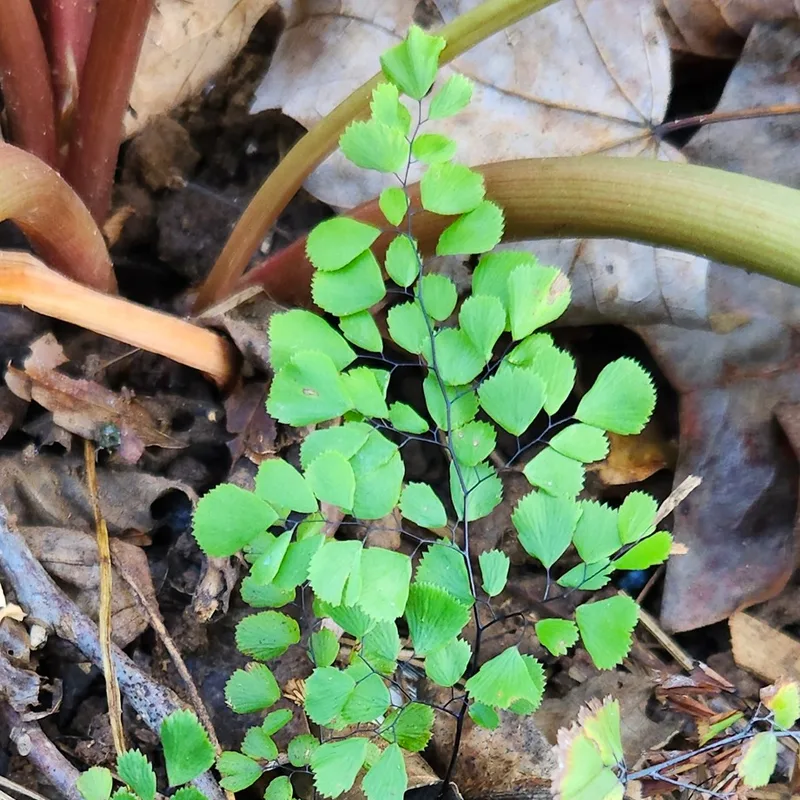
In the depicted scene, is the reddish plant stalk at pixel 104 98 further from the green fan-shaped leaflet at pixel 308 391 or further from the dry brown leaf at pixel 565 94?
the green fan-shaped leaflet at pixel 308 391

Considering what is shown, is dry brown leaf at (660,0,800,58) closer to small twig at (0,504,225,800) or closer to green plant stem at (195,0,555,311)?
green plant stem at (195,0,555,311)

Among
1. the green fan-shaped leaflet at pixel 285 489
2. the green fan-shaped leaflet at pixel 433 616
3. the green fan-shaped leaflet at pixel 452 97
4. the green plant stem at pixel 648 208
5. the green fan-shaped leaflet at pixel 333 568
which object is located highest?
the green fan-shaped leaflet at pixel 452 97

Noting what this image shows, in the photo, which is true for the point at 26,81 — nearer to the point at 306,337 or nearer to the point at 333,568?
the point at 306,337

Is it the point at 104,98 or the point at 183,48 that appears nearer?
the point at 104,98

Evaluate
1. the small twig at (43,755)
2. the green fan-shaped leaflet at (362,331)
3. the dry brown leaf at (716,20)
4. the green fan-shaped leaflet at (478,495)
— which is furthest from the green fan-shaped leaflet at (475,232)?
the small twig at (43,755)

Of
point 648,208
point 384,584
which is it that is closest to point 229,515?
point 384,584

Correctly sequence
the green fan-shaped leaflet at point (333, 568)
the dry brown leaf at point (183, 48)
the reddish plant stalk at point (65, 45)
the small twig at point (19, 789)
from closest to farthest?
the green fan-shaped leaflet at point (333, 568), the small twig at point (19, 789), the reddish plant stalk at point (65, 45), the dry brown leaf at point (183, 48)

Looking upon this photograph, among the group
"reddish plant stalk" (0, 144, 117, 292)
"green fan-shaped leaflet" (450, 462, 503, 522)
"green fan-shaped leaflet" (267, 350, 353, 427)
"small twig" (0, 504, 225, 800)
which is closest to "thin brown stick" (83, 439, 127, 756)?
"small twig" (0, 504, 225, 800)
